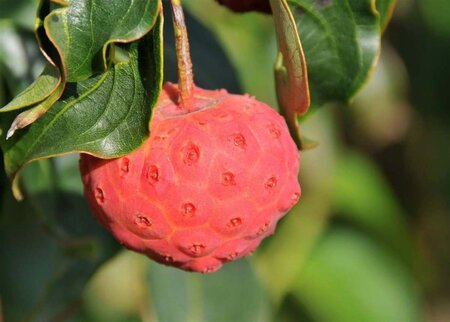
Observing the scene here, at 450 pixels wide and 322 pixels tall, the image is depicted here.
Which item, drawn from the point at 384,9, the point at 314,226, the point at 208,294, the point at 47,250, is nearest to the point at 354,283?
the point at 314,226

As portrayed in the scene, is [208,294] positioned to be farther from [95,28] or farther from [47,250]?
[95,28]

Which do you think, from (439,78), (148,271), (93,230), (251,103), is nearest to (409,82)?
Result: (439,78)

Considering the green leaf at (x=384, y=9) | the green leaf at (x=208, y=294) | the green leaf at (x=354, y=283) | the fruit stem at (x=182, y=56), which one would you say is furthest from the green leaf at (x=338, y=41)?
the green leaf at (x=354, y=283)

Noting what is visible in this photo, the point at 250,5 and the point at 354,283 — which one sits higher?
the point at 250,5

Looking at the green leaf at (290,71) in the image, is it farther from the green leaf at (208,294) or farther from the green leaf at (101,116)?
the green leaf at (208,294)

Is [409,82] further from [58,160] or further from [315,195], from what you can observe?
[58,160]

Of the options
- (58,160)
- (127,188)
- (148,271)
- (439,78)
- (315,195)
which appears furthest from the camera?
(439,78)
